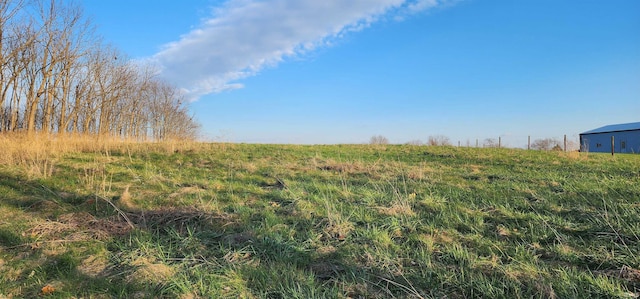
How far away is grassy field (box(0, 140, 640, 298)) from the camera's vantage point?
279cm

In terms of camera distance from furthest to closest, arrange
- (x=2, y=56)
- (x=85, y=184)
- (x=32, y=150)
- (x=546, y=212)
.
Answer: (x=2, y=56), (x=32, y=150), (x=85, y=184), (x=546, y=212)

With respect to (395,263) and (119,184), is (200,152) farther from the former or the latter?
(395,263)

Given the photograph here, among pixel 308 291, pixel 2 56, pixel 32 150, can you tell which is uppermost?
pixel 2 56

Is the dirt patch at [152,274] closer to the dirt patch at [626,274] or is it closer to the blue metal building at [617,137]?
the dirt patch at [626,274]

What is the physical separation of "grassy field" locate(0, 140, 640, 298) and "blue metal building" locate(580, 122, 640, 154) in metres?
47.3

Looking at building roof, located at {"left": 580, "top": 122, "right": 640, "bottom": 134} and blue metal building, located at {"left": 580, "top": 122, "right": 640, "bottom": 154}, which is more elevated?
building roof, located at {"left": 580, "top": 122, "right": 640, "bottom": 134}

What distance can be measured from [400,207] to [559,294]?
238 centimetres

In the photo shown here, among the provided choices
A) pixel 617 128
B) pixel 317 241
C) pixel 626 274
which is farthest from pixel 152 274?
pixel 617 128

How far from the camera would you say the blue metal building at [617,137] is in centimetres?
4388

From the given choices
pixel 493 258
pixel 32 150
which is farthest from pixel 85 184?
pixel 493 258

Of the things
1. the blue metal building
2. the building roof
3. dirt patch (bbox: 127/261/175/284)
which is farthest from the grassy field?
the building roof

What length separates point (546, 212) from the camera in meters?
4.75

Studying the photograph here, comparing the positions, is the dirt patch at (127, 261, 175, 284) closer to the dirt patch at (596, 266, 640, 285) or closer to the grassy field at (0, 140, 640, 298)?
the grassy field at (0, 140, 640, 298)

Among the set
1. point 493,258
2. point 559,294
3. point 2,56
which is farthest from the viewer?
point 2,56
